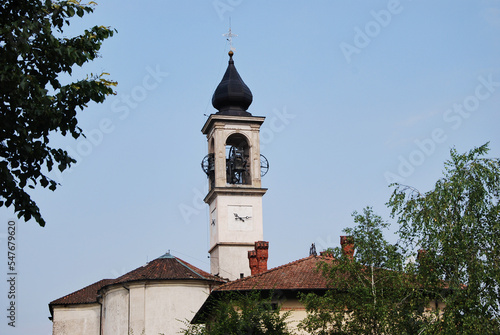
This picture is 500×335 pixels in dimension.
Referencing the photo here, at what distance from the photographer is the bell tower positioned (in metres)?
44.4

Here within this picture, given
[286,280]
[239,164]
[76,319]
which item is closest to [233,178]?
[239,164]

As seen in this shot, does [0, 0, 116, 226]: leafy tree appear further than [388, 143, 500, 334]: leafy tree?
No

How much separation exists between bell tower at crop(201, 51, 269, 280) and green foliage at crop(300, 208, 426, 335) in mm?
20720

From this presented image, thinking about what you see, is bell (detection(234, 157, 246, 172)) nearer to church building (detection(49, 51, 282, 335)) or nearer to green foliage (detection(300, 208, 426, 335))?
church building (detection(49, 51, 282, 335))

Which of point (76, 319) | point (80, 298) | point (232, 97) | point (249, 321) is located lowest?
point (249, 321)

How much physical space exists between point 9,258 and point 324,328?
9381mm

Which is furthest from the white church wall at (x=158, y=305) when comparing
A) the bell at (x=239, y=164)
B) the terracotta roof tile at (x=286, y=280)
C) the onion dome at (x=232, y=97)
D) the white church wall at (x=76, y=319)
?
the onion dome at (x=232, y=97)

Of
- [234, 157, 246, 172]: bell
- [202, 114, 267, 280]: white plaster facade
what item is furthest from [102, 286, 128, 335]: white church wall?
[234, 157, 246, 172]: bell

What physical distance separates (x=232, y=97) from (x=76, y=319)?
1670cm

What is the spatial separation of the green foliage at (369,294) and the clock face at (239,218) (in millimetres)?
21127

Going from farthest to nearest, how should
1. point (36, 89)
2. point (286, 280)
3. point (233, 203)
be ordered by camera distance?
point (233, 203)
point (286, 280)
point (36, 89)

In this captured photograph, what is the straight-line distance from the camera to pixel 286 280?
29562mm

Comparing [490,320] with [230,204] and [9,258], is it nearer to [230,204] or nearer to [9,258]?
[9,258]

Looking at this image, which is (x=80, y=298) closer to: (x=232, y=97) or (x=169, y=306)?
(x=169, y=306)
